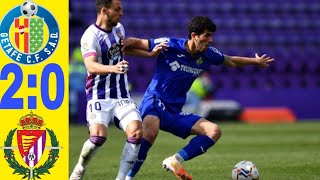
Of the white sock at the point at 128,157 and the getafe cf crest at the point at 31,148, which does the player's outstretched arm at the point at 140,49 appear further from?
the getafe cf crest at the point at 31,148

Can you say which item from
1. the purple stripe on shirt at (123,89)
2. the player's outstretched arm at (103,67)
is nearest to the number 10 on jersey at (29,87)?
the player's outstretched arm at (103,67)

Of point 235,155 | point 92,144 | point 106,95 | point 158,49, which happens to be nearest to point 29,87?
point 92,144

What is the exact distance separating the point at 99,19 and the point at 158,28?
18.3m

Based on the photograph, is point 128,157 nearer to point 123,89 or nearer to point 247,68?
point 123,89

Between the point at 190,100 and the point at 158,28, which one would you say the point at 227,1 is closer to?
the point at 158,28

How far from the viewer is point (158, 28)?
25.8 meters

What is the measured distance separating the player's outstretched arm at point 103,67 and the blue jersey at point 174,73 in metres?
1.28

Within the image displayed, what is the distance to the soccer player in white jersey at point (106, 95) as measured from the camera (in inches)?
287

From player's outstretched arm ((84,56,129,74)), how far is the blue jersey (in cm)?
128

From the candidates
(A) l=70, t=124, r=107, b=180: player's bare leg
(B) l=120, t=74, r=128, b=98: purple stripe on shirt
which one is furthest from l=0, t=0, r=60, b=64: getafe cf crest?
(B) l=120, t=74, r=128, b=98: purple stripe on shirt

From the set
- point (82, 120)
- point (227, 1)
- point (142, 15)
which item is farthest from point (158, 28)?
point (82, 120)

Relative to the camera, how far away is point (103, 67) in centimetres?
695

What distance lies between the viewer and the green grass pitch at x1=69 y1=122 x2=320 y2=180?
9.18 meters

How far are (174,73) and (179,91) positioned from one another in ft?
0.66
